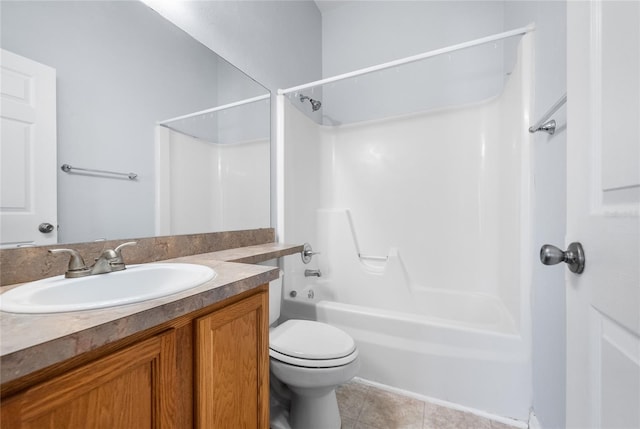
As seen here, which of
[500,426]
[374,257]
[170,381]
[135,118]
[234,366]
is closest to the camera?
[170,381]

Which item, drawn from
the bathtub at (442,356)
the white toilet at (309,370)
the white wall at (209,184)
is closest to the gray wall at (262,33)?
the white wall at (209,184)

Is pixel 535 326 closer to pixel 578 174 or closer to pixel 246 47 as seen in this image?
pixel 578 174

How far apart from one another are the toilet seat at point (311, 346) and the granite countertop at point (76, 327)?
23.3 inches

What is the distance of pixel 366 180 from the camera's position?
237 centimetres

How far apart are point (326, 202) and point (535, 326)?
166cm

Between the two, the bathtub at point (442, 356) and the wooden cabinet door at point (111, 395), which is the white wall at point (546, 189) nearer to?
the bathtub at point (442, 356)

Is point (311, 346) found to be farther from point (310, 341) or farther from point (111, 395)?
point (111, 395)

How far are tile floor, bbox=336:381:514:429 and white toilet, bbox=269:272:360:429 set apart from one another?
16 cm

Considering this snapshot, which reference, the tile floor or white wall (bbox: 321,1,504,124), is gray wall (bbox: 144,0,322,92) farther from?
the tile floor

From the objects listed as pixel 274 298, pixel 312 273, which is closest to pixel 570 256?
pixel 274 298

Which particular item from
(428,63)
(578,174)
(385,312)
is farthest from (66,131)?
(428,63)

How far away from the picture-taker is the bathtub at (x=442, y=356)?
4.10 feet

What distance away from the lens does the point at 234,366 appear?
705mm

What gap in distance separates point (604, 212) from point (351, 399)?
4.75 feet
